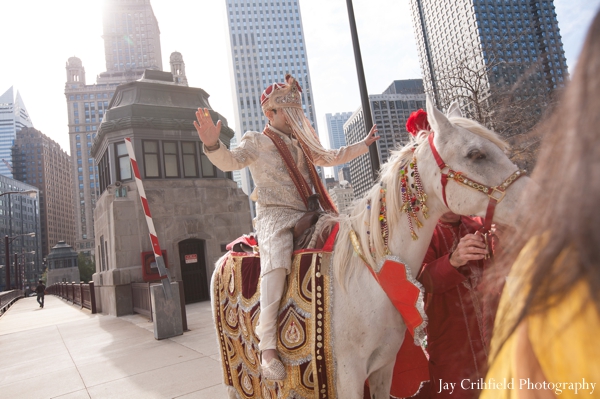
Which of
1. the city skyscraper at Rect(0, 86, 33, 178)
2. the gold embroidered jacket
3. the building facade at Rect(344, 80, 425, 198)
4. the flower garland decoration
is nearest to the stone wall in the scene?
the building facade at Rect(344, 80, 425, 198)

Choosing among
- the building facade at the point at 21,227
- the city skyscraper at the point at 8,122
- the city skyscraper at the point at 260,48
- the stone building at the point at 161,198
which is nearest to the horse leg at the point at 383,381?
the stone building at the point at 161,198

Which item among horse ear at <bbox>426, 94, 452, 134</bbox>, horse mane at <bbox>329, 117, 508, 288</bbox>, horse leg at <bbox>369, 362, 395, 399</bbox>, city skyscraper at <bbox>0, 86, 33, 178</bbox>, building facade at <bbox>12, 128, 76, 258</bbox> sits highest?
city skyscraper at <bbox>0, 86, 33, 178</bbox>

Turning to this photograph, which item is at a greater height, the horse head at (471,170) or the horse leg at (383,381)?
the horse head at (471,170)

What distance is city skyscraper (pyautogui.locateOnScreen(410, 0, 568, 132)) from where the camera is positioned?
913 centimetres

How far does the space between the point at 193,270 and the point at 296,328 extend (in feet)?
43.8

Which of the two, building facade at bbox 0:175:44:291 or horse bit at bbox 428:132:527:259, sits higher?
building facade at bbox 0:175:44:291

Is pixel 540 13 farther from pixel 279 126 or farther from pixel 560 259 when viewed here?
pixel 560 259

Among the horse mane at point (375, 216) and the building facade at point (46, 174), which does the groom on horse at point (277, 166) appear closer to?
the horse mane at point (375, 216)

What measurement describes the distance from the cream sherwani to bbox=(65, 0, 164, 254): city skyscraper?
97514mm

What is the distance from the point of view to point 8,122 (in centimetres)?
14575

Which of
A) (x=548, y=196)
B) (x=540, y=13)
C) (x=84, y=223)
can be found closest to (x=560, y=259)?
(x=548, y=196)

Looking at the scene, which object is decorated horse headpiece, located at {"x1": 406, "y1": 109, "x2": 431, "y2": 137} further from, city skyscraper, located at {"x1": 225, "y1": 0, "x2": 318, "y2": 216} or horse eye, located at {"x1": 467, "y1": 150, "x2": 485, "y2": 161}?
city skyscraper, located at {"x1": 225, "y1": 0, "x2": 318, "y2": 216}

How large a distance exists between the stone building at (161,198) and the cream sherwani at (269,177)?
12242mm

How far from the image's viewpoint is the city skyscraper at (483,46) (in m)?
9.13
